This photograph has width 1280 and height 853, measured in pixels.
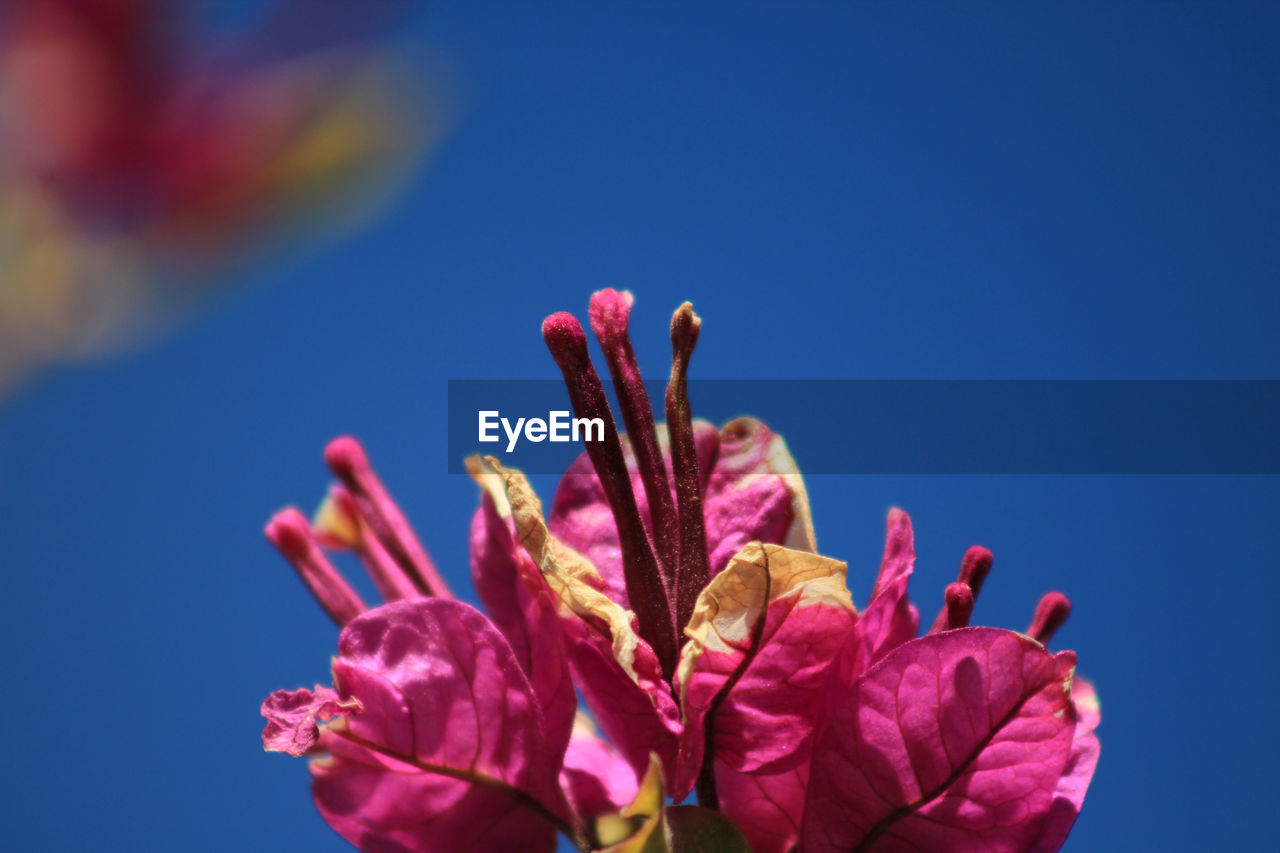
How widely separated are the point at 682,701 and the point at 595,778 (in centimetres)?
9

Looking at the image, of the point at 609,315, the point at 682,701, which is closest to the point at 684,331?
the point at 609,315

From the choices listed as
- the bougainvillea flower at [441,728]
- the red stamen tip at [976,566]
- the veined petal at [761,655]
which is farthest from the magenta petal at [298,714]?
the red stamen tip at [976,566]

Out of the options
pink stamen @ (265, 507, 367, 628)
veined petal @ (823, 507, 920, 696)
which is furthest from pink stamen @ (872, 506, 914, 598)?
pink stamen @ (265, 507, 367, 628)

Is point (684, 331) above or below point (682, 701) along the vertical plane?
above

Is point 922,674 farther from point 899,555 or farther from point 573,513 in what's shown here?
point 573,513

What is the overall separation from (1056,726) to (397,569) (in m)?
0.28

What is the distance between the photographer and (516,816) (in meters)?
0.36

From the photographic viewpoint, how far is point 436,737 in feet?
1.12

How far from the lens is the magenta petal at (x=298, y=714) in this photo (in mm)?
330

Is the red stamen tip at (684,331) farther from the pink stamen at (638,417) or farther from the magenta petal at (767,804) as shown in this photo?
the magenta petal at (767,804)

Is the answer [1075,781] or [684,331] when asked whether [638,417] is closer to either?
[684,331]

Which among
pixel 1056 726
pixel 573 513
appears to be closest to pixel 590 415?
pixel 573 513

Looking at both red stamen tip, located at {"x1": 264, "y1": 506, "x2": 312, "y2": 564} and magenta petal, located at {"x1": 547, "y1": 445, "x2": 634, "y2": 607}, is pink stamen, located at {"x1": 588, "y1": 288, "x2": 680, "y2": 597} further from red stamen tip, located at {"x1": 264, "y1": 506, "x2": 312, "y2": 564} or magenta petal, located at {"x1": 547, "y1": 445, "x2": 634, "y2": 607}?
red stamen tip, located at {"x1": 264, "y1": 506, "x2": 312, "y2": 564}

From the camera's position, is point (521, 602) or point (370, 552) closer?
point (521, 602)
